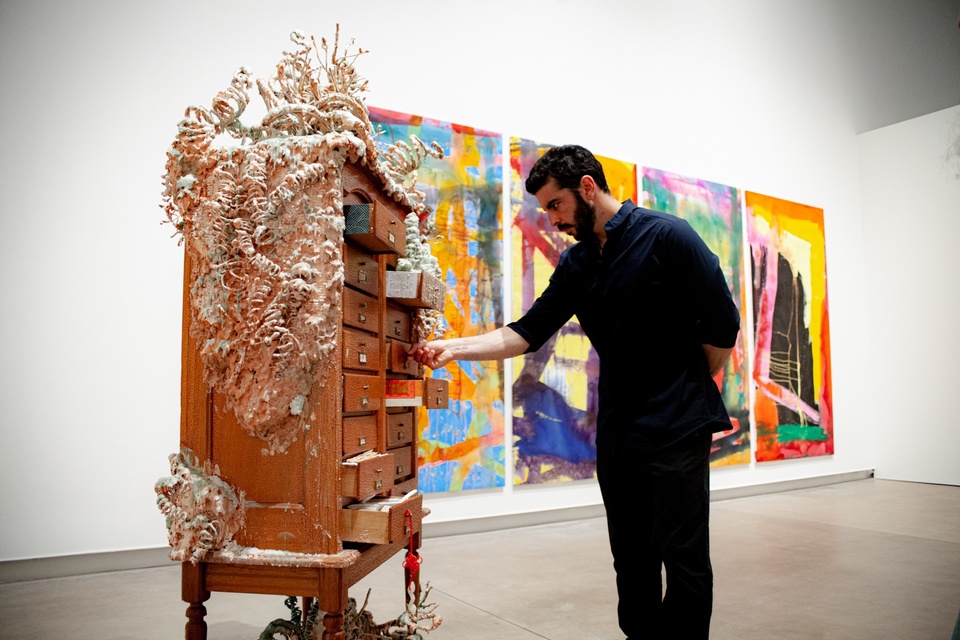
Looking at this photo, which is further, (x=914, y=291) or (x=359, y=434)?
(x=914, y=291)

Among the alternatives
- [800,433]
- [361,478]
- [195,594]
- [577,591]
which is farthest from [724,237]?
[195,594]

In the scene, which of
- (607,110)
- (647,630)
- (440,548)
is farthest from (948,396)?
(647,630)

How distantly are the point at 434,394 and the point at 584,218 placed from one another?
813 mm

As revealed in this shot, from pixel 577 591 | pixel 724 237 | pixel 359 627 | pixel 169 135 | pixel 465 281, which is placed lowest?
pixel 577 591

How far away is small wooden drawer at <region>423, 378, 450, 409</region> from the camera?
252 centimetres

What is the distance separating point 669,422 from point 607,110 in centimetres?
428

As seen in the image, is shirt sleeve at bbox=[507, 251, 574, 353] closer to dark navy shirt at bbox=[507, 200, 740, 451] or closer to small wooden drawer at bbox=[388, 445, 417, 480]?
dark navy shirt at bbox=[507, 200, 740, 451]

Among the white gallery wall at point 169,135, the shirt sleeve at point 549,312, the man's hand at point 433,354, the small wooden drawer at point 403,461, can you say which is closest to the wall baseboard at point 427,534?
the white gallery wall at point 169,135

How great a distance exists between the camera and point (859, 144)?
801 centimetres

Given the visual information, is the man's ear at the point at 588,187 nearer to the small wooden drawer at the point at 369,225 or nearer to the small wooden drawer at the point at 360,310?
the small wooden drawer at the point at 369,225

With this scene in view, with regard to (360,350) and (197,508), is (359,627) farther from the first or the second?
(360,350)

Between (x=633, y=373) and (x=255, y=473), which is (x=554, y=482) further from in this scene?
(x=255, y=473)

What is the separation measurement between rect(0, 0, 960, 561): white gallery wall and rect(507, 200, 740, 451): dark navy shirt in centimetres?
266

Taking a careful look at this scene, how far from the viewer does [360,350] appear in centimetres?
205
